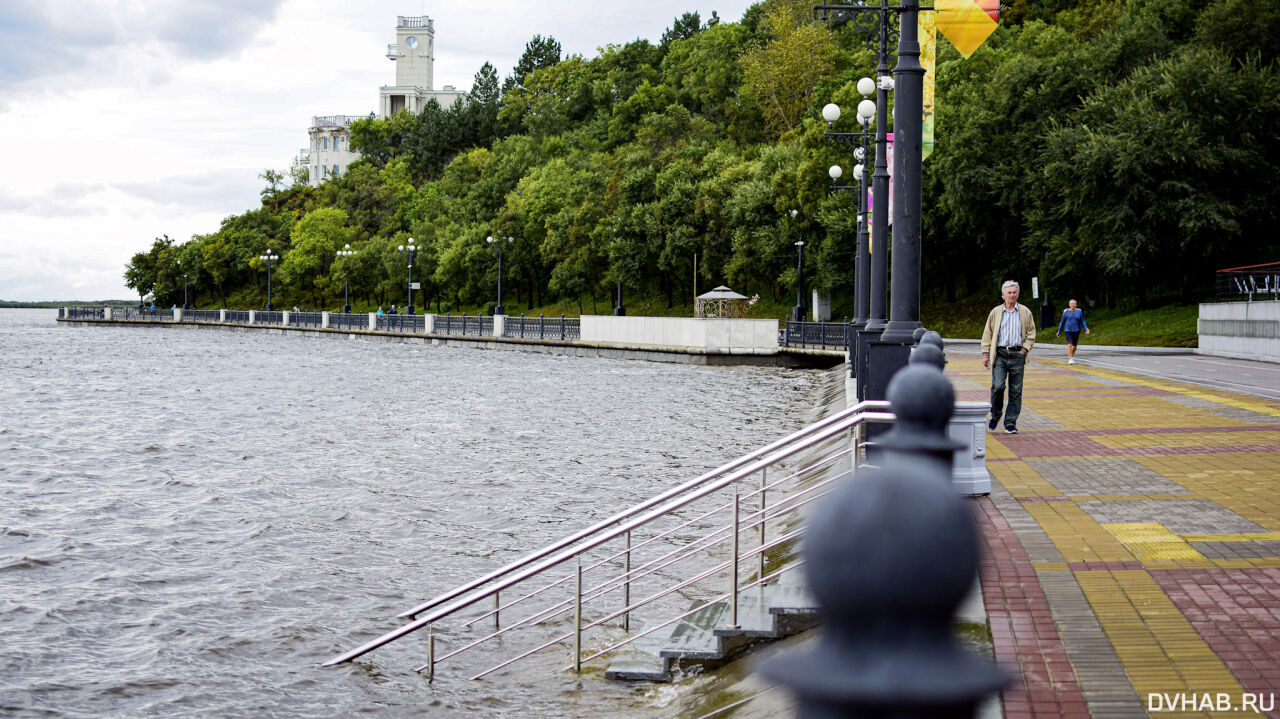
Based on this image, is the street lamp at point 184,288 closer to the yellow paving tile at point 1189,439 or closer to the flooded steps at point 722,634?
the yellow paving tile at point 1189,439

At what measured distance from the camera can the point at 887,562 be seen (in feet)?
4.05

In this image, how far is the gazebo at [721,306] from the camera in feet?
169

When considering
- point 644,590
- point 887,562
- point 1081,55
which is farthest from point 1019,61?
point 887,562

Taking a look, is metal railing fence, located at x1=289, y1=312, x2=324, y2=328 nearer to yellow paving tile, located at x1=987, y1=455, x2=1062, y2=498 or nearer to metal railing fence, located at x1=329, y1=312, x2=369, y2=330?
metal railing fence, located at x1=329, y1=312, x2=369, y2=330

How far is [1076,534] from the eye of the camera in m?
8.30

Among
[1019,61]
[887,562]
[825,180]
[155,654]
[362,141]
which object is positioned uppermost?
[362,141]

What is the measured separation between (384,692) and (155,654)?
98.3 inches

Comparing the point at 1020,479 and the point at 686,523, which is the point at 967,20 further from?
the point at 686,523

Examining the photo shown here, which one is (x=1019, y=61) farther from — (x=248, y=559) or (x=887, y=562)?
(x=887, y=562)

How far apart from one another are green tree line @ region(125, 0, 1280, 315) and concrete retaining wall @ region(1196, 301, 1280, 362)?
9.43 m

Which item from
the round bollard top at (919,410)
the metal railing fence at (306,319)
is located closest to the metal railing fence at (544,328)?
the metal railing fence at (306,319)

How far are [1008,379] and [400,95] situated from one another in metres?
189

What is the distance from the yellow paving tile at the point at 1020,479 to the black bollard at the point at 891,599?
9045 mm

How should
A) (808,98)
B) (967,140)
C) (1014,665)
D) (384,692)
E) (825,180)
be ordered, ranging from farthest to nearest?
(808,98), (825,180), (967,140), (384,692), (1014,665)
